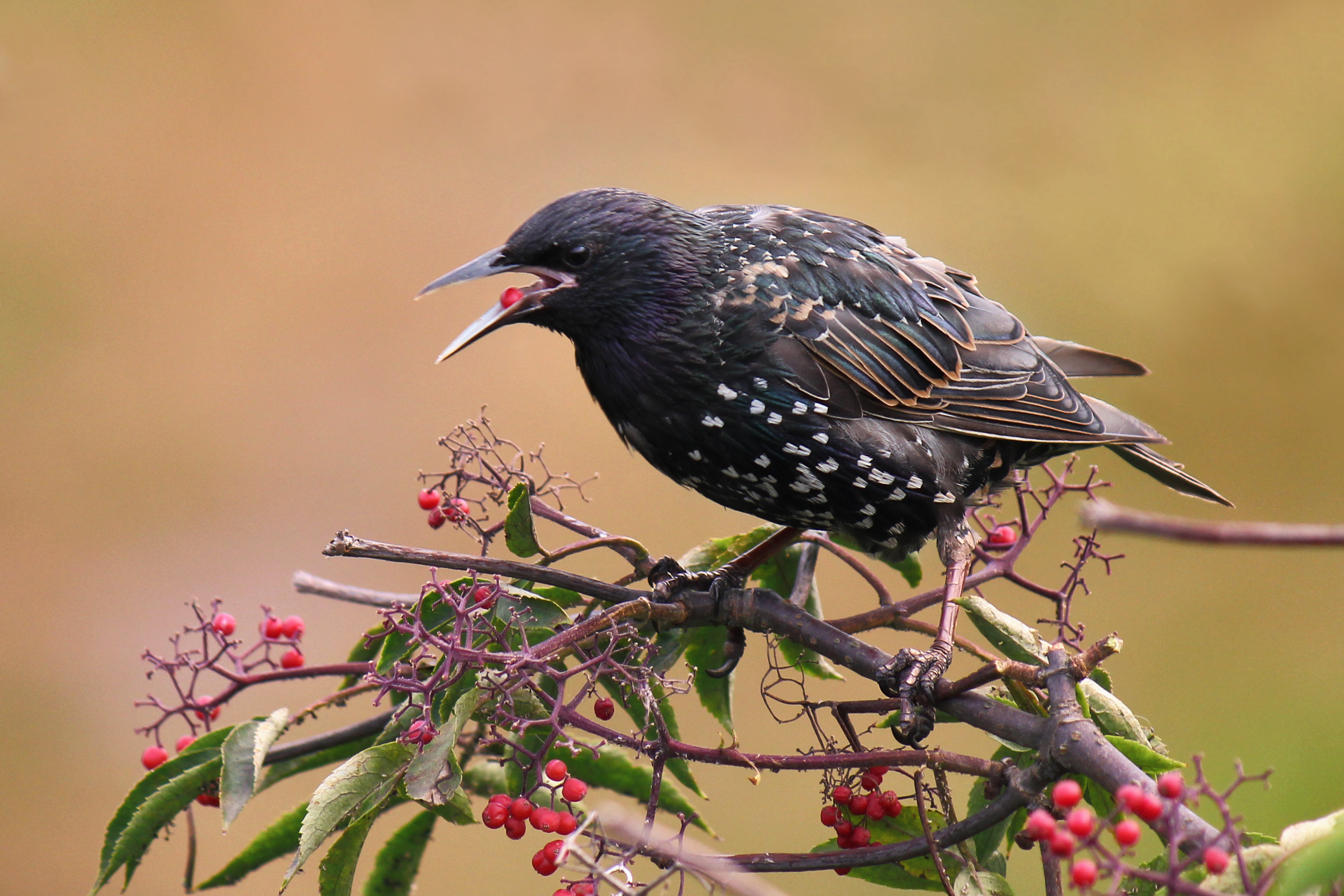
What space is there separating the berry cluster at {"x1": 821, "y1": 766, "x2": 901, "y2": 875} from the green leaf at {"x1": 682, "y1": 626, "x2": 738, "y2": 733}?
0.29 meters

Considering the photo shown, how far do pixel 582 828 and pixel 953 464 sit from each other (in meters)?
1.25

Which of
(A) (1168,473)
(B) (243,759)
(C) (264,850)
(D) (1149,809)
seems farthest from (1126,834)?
(A) (1168,473)

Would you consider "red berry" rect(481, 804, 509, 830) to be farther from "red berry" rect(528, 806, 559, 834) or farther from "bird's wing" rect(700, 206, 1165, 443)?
"bird's wing" rect(700, 206, 1165, 443)

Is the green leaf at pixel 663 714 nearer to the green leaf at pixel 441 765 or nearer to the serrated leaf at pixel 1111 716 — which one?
the green leaf at pixel 441 765

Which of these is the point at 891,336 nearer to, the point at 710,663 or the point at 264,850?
the point at 710,663

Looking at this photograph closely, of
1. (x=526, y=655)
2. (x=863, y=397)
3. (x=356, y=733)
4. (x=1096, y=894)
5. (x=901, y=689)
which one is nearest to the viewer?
(x=1096, y=894)

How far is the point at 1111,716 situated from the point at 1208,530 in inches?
38.9

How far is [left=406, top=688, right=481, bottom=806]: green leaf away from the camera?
1285 mm

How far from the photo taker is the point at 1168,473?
2.23 metres

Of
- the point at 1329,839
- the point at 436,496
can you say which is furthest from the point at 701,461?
the point at 1329,839

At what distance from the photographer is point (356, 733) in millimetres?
1646

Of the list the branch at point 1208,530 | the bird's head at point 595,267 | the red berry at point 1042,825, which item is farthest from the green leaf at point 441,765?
the branch at point 1208,530

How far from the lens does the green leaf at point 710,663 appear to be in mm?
1782

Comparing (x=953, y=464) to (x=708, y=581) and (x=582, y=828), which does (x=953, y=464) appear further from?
(x=582, y=828)
